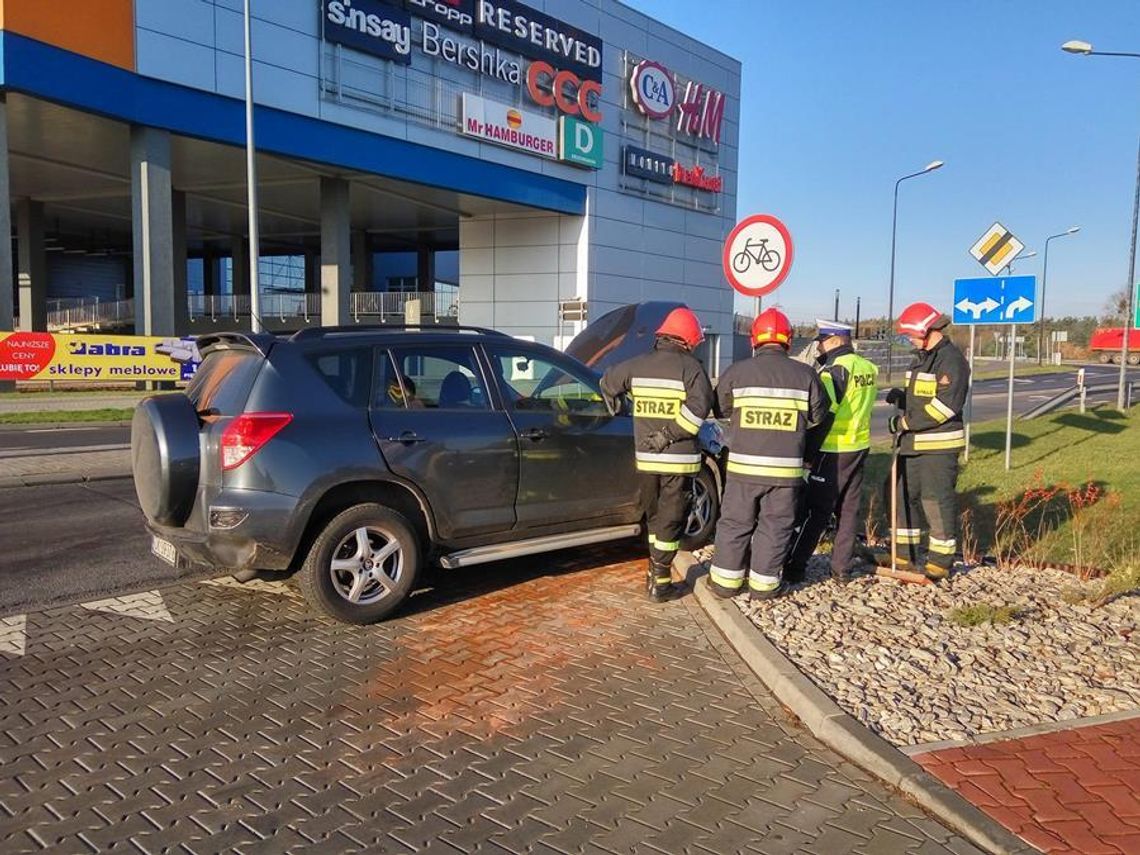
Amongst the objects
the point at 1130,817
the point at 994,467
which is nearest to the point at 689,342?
the point at 1130,817

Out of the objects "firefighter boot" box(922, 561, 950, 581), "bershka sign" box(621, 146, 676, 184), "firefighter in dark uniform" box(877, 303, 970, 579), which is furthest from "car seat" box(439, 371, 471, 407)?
"bershka sign" box(621, 146, 676, 184)

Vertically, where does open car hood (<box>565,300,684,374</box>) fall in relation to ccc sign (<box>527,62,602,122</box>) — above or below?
below

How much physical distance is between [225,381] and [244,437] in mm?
527

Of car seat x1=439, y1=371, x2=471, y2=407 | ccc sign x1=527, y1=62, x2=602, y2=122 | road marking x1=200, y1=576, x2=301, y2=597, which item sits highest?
Result: ccc sign x1=527, y1=62, x2=602, y2=122

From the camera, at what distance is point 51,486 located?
32.6 feet

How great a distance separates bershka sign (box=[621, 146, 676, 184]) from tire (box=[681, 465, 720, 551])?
→ 26.9 metres

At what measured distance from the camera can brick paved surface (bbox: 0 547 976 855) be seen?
2.99 metres

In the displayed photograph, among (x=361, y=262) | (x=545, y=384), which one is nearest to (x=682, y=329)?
(x=545, y=384)

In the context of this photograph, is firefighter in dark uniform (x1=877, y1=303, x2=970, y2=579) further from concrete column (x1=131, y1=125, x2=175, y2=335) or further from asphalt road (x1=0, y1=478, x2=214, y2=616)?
concrete column (x1=131, y1=125, x2=175, y2=335)

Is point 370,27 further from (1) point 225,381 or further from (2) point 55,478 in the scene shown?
(1) point 225,381

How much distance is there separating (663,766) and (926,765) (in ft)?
3.35

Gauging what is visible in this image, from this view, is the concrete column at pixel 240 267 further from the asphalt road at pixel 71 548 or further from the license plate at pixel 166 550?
the license plate at pixel 166 550

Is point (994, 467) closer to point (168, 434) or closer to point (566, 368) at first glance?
point (566, 368)

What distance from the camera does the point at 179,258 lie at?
112 feet
